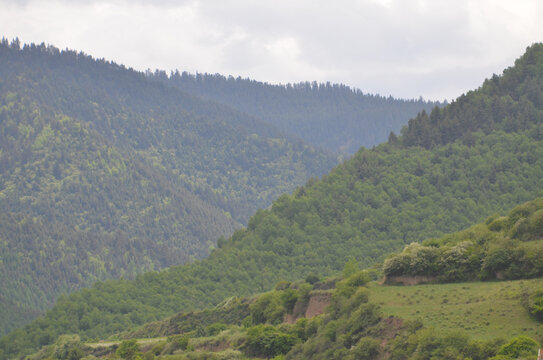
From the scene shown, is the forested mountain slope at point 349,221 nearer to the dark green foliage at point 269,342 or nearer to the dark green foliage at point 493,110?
the dark green foliage at point 493,110

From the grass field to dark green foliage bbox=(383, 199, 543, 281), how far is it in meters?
1.63

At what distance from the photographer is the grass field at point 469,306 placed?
196 feet

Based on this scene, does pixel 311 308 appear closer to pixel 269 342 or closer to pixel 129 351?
pixel 269 342

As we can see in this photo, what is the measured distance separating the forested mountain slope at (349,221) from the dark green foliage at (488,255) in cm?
7341

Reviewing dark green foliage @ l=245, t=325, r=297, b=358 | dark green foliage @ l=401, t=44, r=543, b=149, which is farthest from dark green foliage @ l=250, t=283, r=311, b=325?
dark green foliage @ l=401, t=44, r=543, b=149

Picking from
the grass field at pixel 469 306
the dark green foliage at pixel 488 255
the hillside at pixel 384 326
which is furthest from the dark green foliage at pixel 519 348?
the dark green foliage at pixel 488 255

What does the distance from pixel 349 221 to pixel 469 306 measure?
104 meters

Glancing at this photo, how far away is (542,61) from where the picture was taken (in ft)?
603

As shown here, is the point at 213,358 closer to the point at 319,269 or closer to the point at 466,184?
the point at 319,269

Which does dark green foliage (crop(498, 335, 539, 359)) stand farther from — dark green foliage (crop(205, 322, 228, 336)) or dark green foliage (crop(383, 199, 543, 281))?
dark green foliage (crop(205, 322, 228, 336))

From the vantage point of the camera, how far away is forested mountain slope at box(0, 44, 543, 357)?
161 m

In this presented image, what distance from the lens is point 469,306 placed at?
216ft

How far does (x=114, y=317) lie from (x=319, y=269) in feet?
135

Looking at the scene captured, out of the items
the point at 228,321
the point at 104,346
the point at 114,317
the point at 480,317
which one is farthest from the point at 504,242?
the point at 114,317
